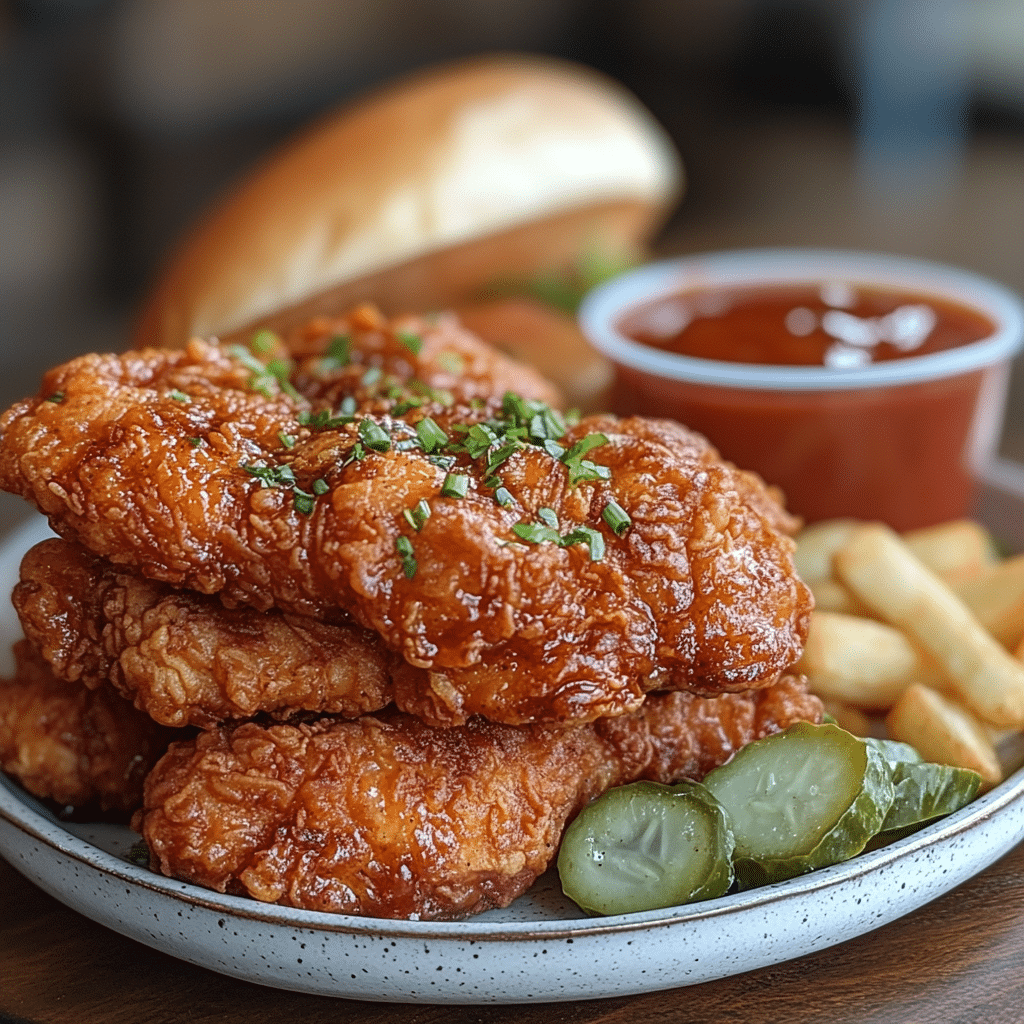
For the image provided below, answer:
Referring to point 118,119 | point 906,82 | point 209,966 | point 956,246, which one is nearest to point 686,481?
point 209,966

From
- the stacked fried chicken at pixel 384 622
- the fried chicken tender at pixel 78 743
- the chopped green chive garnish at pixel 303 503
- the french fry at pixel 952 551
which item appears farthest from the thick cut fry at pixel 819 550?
the fried chicken tender at pixel 78 743

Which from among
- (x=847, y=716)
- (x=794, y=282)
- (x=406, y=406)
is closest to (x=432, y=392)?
(x=406, y=406)

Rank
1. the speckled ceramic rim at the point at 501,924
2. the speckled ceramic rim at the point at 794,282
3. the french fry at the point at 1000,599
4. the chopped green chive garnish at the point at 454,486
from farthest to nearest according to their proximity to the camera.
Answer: the speckled ceramic rim at the point at 794,282 < the french fry at the point at 1000,599 < the chopped green chive garnish at the point at 454,486 < the speckled ceramic rim at the point at 501,924

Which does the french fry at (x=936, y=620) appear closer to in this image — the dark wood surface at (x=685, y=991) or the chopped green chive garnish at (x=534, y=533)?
the dark wood surface at (x=685, y=991)

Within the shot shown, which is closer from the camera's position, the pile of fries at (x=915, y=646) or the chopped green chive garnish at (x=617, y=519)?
the chopped green chive garnish at (x=617, y=519)

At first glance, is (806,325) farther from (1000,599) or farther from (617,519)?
(617,519)

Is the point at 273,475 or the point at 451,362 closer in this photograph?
the point at 273,475
